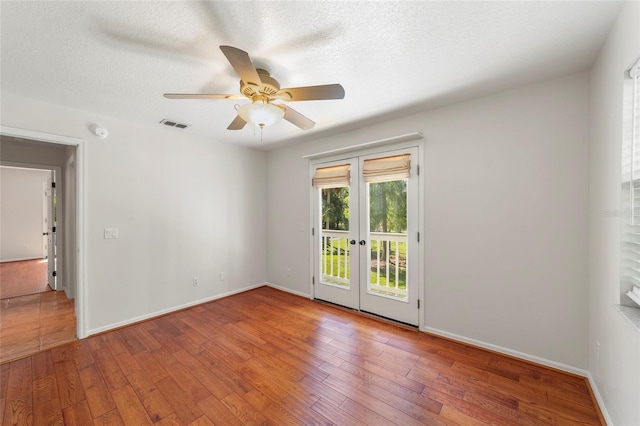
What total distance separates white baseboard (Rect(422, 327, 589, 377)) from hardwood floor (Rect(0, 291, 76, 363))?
3.99 metres

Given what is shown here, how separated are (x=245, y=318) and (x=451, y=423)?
242 cm

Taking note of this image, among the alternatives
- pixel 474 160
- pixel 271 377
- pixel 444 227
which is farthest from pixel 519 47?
pixel 271 377

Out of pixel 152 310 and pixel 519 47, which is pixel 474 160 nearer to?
pixel 519 47

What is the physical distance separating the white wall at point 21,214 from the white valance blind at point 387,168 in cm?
806

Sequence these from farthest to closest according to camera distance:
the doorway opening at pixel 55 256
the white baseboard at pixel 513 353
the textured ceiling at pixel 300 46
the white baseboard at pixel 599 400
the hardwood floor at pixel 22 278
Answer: the hardwood floor at pixel 22 278
the doorway opening at pixel 55 256
the white baseboard at pixel 513 353
the white baseboard at pixel 599 400
the textured ceiling at pixel 300 46

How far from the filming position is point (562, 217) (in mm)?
2105

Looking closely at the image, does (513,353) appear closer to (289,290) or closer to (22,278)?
(289,290)

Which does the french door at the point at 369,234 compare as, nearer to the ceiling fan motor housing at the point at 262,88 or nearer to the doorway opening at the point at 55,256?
the ceiling fan motor housing at the point at 262,88

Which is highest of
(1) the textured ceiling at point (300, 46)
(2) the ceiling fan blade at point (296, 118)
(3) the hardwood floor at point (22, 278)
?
(1) the textured ceiling at point (300, 46)

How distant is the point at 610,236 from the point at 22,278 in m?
8.56

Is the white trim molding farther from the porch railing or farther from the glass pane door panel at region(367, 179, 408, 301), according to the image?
the porch railing

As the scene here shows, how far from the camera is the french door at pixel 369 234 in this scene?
2971 millimetres

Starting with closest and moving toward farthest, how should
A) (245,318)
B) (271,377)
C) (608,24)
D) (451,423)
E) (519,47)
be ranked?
(608,24)
(451,423)
(519,47)
(271,377)
(245,318)

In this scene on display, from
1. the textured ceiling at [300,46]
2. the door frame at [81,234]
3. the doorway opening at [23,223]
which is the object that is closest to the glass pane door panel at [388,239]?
the textured ceiling at [300,46]
